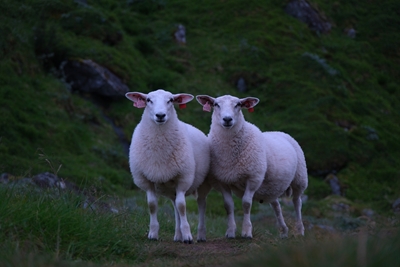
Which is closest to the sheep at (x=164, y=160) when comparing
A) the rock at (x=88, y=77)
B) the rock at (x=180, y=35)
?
the rock at (x=88, y=77)

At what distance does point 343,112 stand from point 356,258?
2121cm

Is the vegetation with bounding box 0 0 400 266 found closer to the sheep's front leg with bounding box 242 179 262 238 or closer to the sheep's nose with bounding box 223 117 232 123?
the sheep's front leg with bounding box 242 179 262 238

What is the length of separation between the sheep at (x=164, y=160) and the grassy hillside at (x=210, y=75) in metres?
7.01

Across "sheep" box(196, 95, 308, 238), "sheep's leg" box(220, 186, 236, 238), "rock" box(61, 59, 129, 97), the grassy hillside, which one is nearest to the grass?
"sheep's leg" box(220, 186, 236, 238)

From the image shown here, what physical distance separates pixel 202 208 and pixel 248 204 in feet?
2.38

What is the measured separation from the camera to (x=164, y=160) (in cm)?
762

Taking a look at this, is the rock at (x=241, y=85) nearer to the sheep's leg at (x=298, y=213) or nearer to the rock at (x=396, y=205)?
the rock at (x=396, y=205)

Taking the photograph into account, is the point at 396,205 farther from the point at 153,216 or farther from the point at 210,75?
the point at 210,75

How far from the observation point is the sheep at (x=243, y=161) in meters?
8.20

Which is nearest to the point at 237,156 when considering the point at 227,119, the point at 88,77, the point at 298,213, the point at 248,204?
the point at 227,119

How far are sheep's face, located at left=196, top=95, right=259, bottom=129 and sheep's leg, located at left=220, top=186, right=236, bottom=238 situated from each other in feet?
3.32

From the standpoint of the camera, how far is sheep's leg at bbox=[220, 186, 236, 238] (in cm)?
817

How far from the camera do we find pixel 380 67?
23.3m

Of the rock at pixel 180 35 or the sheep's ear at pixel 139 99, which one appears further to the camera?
the rock at pixel 180 35
